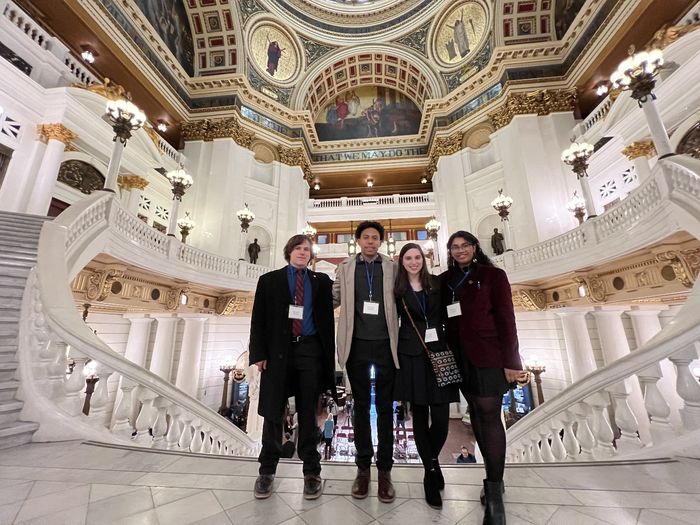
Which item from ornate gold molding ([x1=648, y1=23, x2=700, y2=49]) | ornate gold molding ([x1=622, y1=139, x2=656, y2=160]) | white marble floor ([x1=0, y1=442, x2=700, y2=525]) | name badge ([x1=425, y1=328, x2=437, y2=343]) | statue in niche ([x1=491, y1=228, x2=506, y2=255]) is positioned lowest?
white marble floor ([x1=0, y1=442, x2=700, y2=525])

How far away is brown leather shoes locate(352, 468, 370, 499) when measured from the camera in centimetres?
183

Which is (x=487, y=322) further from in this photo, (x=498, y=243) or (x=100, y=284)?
(x=498, y=243)

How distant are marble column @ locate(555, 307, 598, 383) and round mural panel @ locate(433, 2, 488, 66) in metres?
14.1

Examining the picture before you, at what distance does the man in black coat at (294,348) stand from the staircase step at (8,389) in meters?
2.25

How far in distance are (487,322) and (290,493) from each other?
5.75 ft

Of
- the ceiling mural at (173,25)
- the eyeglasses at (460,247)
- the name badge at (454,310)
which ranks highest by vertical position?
the ceiling mural at (173,25)

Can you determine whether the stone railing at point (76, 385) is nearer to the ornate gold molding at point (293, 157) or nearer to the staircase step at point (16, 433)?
the staircase step at point (16, 433)

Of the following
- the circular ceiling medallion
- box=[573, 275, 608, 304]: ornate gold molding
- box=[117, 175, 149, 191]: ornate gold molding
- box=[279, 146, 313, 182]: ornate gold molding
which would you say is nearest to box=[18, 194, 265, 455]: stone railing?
box=[573, 275, 608, 304]: ornate gold molding

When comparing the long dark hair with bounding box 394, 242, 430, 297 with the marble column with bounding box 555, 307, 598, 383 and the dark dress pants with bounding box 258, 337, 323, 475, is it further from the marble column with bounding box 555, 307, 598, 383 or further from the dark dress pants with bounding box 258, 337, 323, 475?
the marble column with bounding box 555, 307, 598, 383

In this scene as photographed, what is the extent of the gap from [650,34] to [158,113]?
1934 cm

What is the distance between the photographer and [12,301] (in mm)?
3229

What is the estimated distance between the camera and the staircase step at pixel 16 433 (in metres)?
2.22

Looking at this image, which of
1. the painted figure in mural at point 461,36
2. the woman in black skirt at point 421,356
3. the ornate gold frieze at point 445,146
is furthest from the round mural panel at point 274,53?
the woman in black skirt at point 421,356

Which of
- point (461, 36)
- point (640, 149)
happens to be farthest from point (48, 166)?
point (461, 36)
